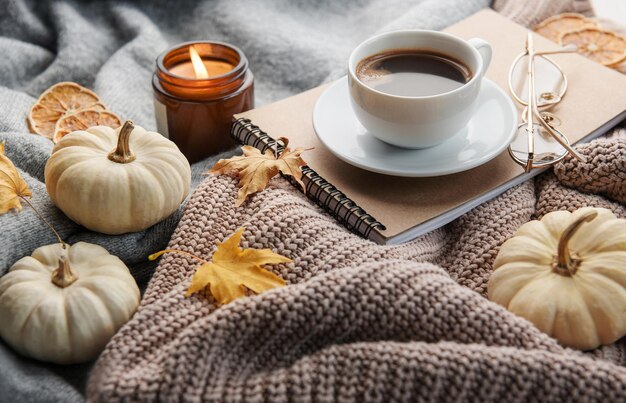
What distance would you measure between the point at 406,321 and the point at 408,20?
854 millimetres

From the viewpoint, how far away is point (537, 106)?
1.20 metres

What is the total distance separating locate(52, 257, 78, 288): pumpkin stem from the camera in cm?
86

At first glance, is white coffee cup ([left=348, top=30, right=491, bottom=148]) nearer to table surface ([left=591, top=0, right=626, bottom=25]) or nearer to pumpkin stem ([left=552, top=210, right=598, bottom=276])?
pumpkin stem ([left=552, top=210, right=598, bottom=276])

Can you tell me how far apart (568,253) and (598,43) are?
2.37 feet

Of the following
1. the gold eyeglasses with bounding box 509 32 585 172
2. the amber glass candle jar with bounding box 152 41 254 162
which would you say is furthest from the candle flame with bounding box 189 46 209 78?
the gold eyeglasses with bounding box 509 32 585 172

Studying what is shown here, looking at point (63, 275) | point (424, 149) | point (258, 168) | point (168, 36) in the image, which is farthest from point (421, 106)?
point (168, 36)

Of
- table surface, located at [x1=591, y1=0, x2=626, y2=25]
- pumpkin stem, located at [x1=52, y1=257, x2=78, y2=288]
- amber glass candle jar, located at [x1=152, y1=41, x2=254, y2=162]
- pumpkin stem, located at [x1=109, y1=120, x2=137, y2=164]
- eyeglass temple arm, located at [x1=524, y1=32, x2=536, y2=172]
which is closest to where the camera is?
pumpkin stem, located at [x1=52, y1=257, x2=78, y2=288]

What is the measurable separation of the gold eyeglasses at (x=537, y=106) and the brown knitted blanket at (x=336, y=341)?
23 cm

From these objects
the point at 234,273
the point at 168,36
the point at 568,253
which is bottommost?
the point at 168,36

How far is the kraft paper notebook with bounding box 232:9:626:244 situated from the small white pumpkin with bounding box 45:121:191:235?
0.20 meters

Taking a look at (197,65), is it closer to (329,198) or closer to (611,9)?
(329,198)

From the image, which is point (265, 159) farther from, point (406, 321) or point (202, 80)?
point (406, 321)

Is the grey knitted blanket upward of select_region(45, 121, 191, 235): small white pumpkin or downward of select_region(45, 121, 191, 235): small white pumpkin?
downward

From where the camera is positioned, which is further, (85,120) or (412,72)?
(85,120)
